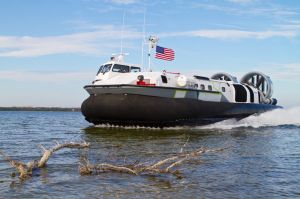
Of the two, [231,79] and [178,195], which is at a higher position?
[231,79]

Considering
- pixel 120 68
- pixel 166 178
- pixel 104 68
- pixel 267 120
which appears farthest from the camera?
pixel 267 120

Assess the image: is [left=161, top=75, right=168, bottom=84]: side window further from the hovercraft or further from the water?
the water

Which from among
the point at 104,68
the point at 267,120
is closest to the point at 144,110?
the point at 104,68

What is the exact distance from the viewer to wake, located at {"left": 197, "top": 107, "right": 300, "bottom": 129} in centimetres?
1862

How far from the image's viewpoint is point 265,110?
21703mm

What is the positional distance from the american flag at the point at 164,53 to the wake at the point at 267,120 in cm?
362

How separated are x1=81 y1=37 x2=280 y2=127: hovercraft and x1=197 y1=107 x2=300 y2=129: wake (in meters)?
0.32

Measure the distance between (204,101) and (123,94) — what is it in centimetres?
384

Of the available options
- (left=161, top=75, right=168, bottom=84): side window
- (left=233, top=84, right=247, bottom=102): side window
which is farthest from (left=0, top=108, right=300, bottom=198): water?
(left=233, top=84, right=247, bottom=102): side window

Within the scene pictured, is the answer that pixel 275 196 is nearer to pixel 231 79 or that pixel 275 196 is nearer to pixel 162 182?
pixel 162 182

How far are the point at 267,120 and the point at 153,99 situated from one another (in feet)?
29.6

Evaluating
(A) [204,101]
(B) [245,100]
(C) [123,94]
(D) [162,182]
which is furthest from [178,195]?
(B) [245,100]

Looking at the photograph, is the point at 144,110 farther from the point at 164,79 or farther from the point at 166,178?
the point at 166,178

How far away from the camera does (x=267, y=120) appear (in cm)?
2167
